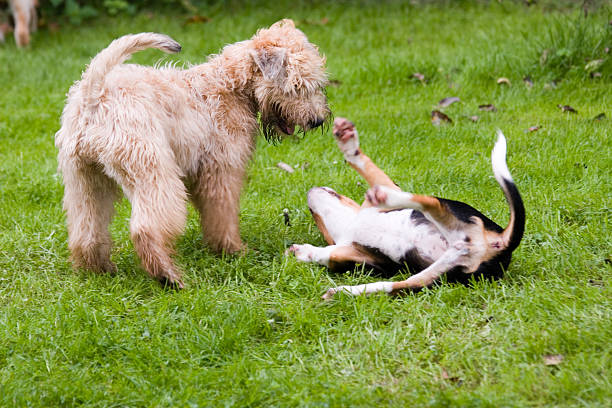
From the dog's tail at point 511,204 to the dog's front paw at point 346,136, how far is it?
88 cm

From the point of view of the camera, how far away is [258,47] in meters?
4.49

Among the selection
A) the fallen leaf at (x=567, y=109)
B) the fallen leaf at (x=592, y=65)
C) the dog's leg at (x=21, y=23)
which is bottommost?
the dog's leg at (x=21, y=23)

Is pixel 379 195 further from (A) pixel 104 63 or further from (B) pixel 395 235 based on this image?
(A) pixel 104 63

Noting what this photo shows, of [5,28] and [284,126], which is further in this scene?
[5,28]

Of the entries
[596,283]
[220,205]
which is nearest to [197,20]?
[220,205]

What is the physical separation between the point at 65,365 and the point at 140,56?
22.2 ft

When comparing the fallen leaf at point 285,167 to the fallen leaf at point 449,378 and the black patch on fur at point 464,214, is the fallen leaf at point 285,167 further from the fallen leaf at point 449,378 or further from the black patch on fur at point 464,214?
the fallen leaf at point 449,378

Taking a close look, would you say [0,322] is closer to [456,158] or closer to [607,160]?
[456,158]

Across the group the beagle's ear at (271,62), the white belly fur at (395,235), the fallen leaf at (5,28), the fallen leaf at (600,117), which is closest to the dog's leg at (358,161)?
the white belly fur at (395,235)

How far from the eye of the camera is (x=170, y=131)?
4066 mm

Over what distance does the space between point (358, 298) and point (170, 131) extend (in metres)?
1.43

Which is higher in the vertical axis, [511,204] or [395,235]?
[511,204]

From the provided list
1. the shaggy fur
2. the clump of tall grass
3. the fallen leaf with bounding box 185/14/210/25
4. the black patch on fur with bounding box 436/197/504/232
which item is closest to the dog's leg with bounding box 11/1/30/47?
the fallen leaf with bounding box 185/14/210/25

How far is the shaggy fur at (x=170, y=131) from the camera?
379cm
